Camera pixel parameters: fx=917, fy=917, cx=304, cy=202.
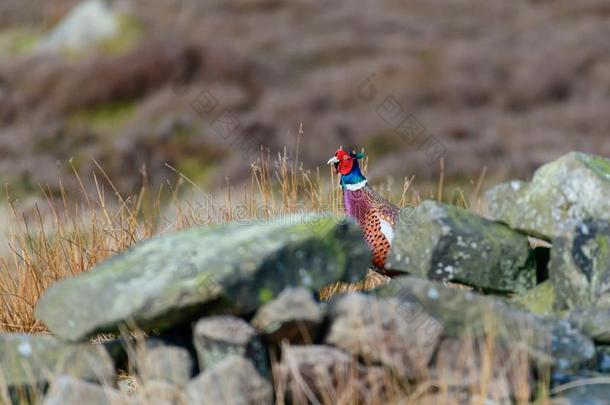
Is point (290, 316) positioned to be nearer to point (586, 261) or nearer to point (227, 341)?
point (227, 341)

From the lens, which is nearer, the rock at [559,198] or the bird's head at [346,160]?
the rock at [559,198]

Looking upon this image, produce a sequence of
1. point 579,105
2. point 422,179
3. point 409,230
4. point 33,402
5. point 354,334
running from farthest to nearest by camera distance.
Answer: point 579,105 → point 422,179 → point 409,230 → point 33,402 → point 354,334

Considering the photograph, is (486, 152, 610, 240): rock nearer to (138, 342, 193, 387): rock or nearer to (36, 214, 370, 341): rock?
(36, 214, 370, 341): rock

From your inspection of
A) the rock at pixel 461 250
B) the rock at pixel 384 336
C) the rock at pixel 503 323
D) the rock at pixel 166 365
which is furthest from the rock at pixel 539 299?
the rock at pixel 166 365

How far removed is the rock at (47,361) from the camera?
355 centimetres

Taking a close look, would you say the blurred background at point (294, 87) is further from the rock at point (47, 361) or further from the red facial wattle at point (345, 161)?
the rock at point (47, 361)

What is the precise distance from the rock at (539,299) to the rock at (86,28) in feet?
56.6

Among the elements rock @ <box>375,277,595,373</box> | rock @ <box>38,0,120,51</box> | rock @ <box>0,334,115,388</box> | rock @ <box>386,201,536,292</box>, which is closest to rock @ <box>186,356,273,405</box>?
rock @ <box>0,334,115,388</box>

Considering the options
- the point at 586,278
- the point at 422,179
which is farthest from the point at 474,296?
the point at 422,179

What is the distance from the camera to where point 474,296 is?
3541 millimetres

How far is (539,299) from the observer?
153 inches

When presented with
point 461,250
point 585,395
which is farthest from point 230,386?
point 585,395

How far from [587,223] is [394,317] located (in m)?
0.97

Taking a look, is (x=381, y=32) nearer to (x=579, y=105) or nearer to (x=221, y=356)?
(x=579, y=105)
